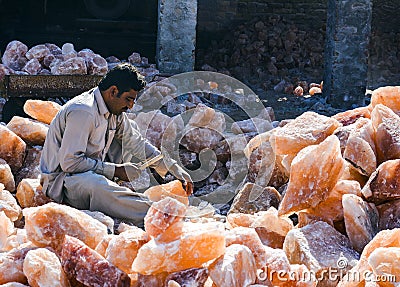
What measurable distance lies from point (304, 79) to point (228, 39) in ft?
5.78

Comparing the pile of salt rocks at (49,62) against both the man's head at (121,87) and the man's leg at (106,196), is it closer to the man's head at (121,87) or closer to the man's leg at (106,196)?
the man's head at (121,87)

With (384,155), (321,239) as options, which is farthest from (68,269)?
(384,155)

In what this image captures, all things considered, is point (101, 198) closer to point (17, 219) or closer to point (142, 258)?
point (17, 219)

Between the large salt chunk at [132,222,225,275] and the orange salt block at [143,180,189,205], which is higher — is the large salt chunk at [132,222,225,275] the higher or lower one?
the higher one

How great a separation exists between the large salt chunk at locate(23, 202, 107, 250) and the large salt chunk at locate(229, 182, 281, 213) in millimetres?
1430

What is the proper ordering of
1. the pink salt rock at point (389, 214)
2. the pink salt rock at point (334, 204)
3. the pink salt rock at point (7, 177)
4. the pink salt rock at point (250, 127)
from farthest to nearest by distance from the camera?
the pink salt rock at point (250, 127) < the pink salt rock at point (7, 177) < the pink salt rock at point (334, 204) < the pink salt rock at point (389, 214)

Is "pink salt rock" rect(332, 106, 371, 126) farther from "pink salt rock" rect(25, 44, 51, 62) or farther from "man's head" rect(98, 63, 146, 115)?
"pink salt rock" rect(25, 44, 51, 62)

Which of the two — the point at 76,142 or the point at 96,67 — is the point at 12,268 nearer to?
the point at 76,142

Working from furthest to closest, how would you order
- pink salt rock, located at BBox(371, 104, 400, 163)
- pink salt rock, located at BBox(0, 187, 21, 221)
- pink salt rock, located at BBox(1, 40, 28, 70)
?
pink salt rock, located at BBox(1, 40, 28, 70) → pink salt rock, located at BBox(0, 187, 21, 221) → pink salt rock, located at BBox(371, 104, 400, 163)

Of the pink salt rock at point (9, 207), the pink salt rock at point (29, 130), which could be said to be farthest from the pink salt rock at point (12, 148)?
the pink salt rock at point (9, 207)

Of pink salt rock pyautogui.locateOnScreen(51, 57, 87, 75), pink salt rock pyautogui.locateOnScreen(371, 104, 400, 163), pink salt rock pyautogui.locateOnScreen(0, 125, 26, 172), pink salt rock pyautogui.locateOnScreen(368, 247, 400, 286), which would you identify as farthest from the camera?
pink salt rock pyautogui.locateOnScreen(51, 57, 87, 75)

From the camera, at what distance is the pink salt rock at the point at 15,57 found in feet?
27.6

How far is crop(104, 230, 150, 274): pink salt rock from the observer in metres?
3.09

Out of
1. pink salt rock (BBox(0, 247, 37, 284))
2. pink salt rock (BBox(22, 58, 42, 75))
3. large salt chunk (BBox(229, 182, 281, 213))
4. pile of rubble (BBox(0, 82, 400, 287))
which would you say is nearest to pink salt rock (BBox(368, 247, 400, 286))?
pile of rubble (BBox(0, 82, 400, 287))
